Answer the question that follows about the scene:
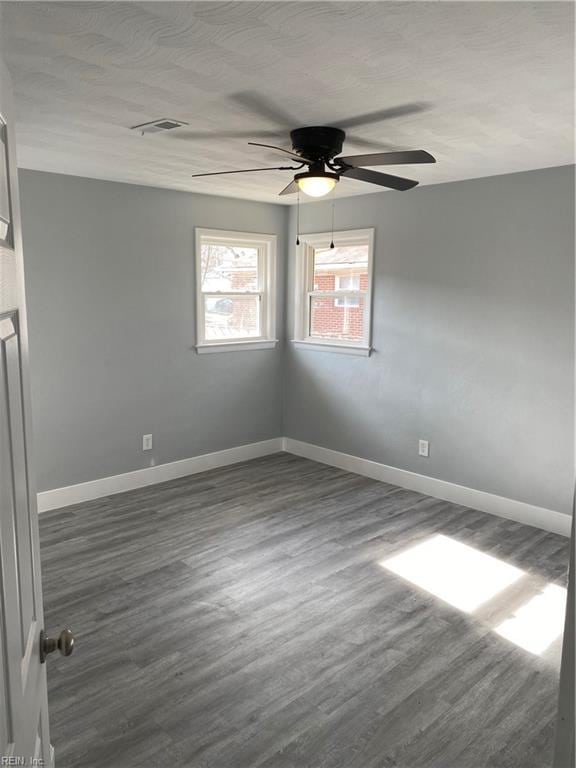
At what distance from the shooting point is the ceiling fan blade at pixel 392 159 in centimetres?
254

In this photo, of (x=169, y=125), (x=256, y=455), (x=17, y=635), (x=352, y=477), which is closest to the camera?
(x=17, y=635)

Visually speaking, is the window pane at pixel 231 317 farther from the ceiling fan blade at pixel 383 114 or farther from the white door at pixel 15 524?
the white door at pixel 15 524

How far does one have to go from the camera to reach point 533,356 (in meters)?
4.11

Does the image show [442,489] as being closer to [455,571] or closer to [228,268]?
[455,571]

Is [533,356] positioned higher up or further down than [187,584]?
higher up

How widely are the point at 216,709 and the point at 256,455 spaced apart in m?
3.52

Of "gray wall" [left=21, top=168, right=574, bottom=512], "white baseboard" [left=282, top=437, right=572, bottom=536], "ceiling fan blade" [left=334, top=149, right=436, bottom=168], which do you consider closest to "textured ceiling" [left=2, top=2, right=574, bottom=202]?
"ceiling fan blade" [left=334, top=149, right=436, bottom=168]

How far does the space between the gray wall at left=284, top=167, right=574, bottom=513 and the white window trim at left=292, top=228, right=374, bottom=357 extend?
73 millimetres

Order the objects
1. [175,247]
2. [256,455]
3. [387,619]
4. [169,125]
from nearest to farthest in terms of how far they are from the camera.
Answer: [169,125]
[387,619]
[175,247]
[256,455]

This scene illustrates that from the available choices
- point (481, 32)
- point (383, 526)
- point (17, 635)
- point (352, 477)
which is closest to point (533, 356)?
point (383, 526)

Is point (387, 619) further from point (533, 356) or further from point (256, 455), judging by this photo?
point (256, 455)

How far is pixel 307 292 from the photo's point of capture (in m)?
5.75

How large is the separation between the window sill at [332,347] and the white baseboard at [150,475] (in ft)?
3.40

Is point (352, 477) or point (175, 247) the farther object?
point (352, 477)
